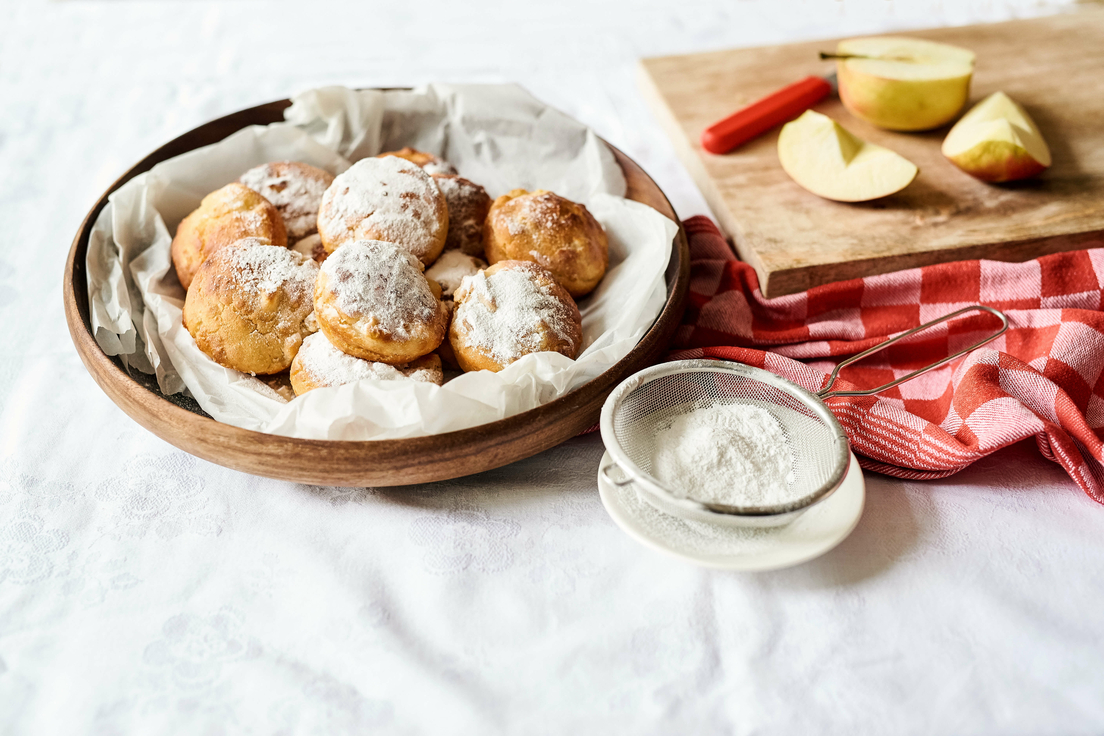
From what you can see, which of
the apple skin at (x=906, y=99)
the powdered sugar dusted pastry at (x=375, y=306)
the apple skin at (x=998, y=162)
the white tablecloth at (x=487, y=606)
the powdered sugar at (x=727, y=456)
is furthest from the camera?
the apple skin at (x=906, y=99)

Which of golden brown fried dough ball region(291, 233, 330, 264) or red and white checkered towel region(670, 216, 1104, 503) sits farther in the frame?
golden brown fried dough ball region(291, 233, 330, 264)

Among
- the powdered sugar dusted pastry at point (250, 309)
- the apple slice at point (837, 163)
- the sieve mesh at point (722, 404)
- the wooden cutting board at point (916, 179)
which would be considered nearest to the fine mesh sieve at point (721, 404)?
the sieve mesh at point (722, 404)

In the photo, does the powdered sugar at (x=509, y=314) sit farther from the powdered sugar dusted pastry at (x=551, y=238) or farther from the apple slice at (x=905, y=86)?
the apple slice at (x=905, y=86)

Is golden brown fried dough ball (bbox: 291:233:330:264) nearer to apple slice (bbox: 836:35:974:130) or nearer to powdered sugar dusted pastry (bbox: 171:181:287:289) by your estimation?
powdered sugar dusted pastry (bbox: 171:181:287:289)

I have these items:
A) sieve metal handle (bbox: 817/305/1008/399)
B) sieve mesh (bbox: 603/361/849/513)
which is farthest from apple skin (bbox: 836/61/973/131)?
sieve mesh (bbox: 603/361/849/513)

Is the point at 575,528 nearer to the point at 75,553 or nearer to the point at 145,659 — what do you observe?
the point at 145,659

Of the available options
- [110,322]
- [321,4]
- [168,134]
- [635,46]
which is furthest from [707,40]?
[110,322]
